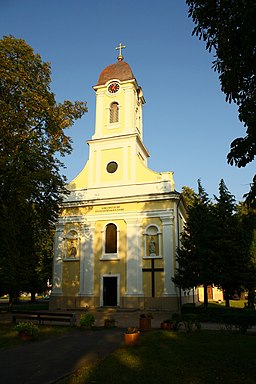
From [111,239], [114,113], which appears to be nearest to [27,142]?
[111,239]

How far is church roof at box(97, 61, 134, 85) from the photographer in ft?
105

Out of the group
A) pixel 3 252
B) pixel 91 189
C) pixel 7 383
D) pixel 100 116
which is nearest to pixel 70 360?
pixel 7 383

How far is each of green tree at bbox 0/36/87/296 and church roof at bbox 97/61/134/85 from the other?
50.5 feet

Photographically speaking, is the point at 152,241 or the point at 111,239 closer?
the point at 152,241

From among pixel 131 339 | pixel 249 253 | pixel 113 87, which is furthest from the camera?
pixel 113 87

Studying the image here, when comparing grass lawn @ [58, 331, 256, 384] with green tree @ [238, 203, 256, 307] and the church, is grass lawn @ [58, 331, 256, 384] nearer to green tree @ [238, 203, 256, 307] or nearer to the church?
green tree @ [238, 203, 256, 307]

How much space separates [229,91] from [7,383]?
7.13 meters

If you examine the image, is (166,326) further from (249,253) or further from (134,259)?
(134,259)

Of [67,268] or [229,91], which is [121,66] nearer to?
[67,268]

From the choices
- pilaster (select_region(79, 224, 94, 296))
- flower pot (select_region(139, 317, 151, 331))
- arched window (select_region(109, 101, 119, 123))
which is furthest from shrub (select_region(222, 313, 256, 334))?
arched window (select_region(109, 101, 119, 123))

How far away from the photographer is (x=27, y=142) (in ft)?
51.4

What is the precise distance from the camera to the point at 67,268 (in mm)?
27906

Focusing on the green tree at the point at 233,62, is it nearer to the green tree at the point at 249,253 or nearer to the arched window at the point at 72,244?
the green tree at the point at 249,253

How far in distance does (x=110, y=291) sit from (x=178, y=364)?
19088 millimetres
